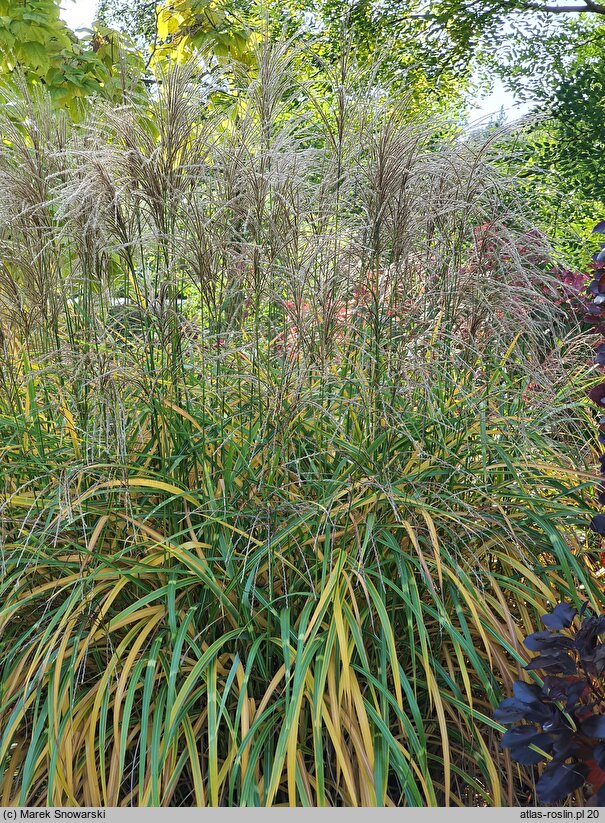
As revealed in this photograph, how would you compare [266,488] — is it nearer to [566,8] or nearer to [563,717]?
[563,717]

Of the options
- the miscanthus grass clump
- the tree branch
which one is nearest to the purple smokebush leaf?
the miscanthus grass clump

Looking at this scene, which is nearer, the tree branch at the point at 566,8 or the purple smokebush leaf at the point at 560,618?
the purple smokebush leaf at the point at 560,618

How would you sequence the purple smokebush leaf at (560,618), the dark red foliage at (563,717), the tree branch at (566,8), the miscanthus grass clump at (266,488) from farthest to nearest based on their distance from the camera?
the tree branch at (566,8) < the miscanthus grass clump at (266,488) < the purple smokebush leaf at (560,618) < the dark red foliage at (563,717)

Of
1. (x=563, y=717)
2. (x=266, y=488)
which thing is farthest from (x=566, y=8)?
(x=563, y=717)

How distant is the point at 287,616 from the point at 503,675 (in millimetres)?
635

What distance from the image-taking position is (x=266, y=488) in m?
2.42

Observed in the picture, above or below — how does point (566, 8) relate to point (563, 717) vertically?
above

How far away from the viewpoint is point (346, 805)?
2.08 meters

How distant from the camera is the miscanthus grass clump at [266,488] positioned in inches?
80.8

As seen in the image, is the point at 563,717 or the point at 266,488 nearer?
the point at 563,717

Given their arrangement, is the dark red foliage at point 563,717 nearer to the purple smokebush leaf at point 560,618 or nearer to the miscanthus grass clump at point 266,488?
the purple smokebush leaf at point 560,618

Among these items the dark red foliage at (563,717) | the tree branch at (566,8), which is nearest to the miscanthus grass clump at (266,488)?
the dark red foliage at (563,717)

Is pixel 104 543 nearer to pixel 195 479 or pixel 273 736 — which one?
pixel 195 479

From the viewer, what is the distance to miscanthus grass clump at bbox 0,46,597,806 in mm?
2053
